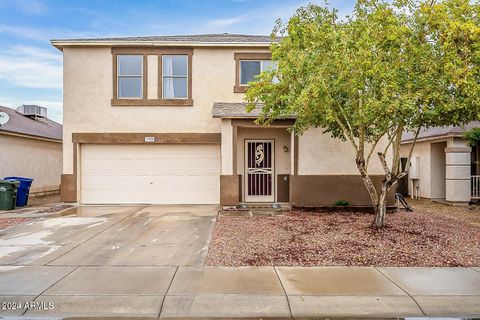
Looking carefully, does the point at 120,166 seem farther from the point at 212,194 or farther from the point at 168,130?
the point at 212,194

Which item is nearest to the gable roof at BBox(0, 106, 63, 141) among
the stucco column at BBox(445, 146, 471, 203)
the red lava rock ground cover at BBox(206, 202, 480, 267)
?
the red lava rock ground cover at BBox(206, 202, 480, 267)

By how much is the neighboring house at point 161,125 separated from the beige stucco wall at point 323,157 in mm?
765

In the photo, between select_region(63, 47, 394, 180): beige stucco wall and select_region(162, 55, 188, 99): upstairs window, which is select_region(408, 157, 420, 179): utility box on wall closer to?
select_region(63, 47, 394, 180): beige stucco wall

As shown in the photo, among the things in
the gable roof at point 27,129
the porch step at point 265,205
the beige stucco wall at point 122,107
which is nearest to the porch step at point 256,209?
the porch step at point 265,205

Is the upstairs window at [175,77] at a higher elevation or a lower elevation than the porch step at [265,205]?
higher

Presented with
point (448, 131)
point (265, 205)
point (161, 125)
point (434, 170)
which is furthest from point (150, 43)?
point (434, 170)

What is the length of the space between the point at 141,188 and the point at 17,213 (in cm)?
431

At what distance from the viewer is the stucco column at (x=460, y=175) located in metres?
14.9

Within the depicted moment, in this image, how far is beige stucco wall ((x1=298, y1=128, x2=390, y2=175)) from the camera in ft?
44.0

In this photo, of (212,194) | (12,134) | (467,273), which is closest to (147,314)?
(467,273)

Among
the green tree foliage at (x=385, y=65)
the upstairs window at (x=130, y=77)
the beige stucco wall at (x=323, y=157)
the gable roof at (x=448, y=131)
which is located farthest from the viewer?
the gable roof at (x=448, y=131)

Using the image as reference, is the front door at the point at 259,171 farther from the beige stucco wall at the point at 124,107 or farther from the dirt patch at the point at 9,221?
the dirt patch at the point at 9,221

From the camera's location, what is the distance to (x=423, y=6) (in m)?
7.97

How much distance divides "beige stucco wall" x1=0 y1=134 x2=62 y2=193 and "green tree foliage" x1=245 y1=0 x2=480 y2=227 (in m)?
12.9
